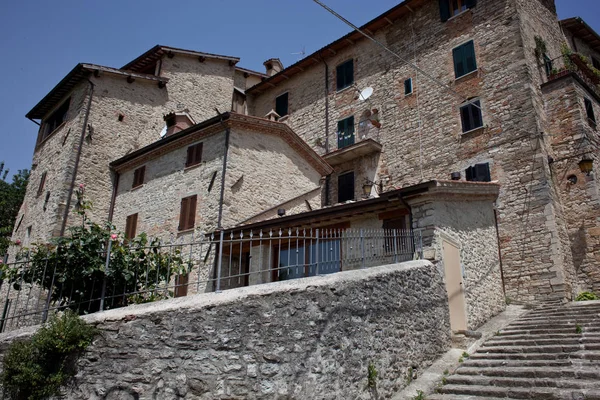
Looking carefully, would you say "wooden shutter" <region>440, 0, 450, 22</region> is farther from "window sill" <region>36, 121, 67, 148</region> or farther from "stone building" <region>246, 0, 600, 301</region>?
"window sill" <region>36, 121, 67, 148</region>

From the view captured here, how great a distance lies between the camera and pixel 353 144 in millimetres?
19844

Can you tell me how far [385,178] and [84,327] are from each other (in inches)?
590

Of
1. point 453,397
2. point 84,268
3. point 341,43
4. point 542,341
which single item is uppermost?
point 341,43

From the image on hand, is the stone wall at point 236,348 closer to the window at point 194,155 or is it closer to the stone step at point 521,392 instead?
the stone step at point 521,392

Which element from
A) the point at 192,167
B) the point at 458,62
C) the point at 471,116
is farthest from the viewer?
the point at 458,62

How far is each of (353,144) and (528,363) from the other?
13258mm

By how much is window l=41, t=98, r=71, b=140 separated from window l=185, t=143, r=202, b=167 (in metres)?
8.66

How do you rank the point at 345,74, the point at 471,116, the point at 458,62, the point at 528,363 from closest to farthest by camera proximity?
the point at 528,363 < the point at 471,116 < the point at 458,62 < the point at 345,74

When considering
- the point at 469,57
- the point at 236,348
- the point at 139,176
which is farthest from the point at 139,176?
the point at 469,57

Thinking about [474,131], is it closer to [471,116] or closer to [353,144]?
[471,116]

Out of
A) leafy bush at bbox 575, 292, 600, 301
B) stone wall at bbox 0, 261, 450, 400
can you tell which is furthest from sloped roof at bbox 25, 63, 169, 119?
leafy bush at bbox 575, 292, 600, 301

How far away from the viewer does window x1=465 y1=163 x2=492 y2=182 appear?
15758mm

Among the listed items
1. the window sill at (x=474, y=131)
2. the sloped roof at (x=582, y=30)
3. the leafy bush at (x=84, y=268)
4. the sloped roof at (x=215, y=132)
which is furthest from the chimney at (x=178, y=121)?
the sloped roof at (x=582, y=30)

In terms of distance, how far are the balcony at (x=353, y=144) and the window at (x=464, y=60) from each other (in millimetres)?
4215
